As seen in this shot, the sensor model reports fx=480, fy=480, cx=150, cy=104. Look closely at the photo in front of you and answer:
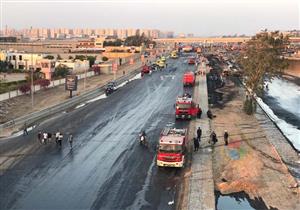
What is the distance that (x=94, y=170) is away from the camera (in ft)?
97.5

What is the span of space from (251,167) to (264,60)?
2665cm

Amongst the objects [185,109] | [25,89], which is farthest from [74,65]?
[185,109]

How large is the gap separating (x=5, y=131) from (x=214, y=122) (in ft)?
63.0

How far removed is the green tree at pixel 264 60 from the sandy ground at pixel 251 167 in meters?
9.43

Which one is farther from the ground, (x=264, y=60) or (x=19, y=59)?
(x=264, y=60)

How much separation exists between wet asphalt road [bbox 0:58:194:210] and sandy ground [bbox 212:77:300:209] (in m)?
3.23

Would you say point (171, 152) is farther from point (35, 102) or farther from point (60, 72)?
point (60, 72)

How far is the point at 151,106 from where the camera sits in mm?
56781

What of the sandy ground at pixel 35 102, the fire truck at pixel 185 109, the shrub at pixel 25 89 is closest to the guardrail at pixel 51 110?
the sandy ground at pixel 35 102

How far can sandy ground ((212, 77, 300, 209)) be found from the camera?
26581 mm

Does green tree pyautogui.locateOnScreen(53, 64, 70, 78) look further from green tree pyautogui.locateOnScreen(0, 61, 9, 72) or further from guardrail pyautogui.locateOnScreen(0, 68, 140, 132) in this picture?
green tree pyautogui.locateOnScreen(0, 61, 9, 72)

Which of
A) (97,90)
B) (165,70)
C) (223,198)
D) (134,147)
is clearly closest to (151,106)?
(97,90)

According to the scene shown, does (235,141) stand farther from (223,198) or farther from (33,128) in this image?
(33,128)

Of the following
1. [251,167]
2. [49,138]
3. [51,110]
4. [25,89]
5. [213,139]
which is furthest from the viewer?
[25,89]
